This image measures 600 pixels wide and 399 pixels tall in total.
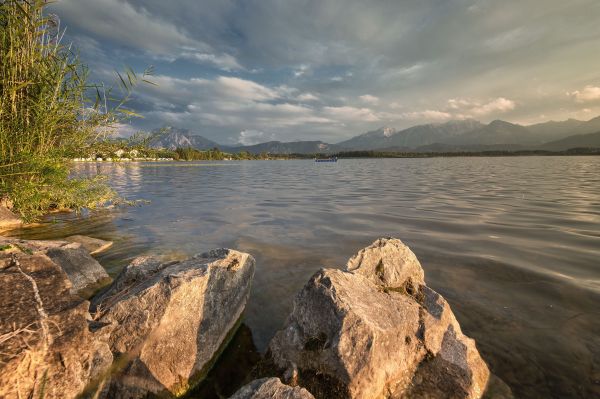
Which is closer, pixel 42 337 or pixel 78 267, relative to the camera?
pixel 42 337

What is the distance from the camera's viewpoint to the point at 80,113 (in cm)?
900

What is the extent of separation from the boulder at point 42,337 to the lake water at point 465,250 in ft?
9.82

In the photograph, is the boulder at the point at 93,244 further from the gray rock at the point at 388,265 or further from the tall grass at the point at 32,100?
the gray rock at the point at 388,265

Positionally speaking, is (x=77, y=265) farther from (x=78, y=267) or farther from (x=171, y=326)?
(x=171, y=326)

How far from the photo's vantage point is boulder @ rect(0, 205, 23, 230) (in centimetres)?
1090

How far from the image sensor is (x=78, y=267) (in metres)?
6.97

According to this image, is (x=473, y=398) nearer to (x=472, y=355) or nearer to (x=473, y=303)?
(x=472, y=355)

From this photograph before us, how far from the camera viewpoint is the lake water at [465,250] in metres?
5.09

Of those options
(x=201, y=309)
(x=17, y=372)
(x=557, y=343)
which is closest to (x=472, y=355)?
(x=557, y=343)

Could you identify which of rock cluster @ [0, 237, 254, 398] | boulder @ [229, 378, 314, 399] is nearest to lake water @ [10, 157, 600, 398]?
rock cluster @ [0, 237, 254, 398]

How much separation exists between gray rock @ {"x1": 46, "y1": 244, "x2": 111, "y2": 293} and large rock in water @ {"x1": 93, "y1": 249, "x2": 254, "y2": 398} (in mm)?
1582

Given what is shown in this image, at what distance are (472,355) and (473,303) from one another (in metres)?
2.44

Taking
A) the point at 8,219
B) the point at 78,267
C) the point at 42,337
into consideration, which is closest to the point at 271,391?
the point at 42,337

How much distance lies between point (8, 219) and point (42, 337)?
1208 cm
